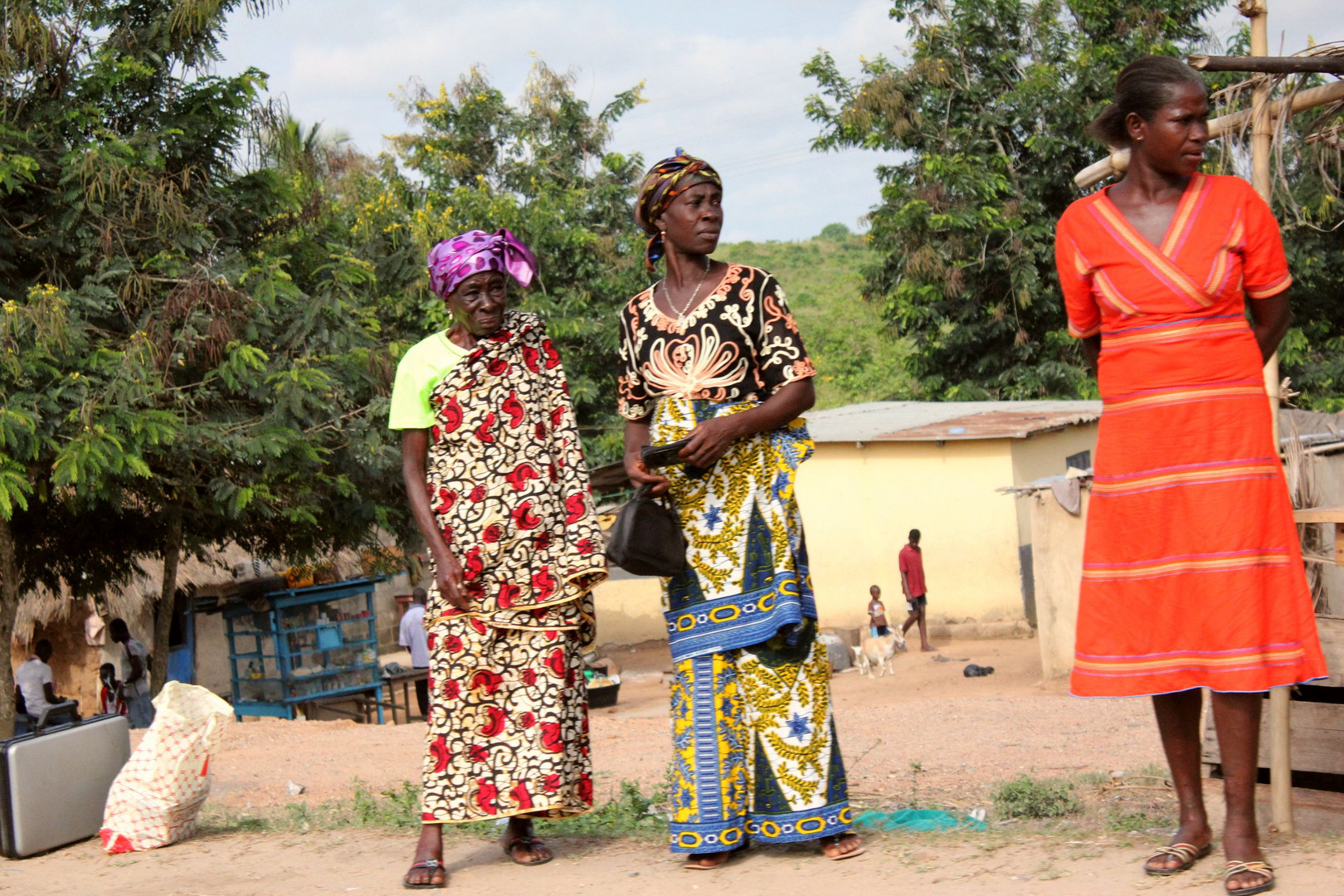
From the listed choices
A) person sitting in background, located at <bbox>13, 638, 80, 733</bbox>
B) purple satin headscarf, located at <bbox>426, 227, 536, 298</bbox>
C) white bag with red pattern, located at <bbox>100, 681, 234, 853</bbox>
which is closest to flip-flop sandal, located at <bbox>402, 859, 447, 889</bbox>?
white bag with red pattern, located at <bbox>100, 681, 234, 853</bbox>

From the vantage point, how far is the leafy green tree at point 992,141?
67.1ft

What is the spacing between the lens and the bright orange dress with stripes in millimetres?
A: 2939

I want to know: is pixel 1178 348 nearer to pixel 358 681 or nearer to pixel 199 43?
pixel 199 43

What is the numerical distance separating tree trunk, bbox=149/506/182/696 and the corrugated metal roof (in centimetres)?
974

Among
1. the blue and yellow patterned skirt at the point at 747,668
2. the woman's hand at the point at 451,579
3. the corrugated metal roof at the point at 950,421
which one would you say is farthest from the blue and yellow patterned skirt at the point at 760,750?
the corrugated metal roof at the point at 950,421

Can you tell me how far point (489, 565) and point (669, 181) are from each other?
1288mm

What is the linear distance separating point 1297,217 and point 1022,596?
14927mm

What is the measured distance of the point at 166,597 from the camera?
40.2 feet

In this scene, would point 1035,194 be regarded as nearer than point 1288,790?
No

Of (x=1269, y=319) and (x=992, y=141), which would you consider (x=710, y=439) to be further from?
(x=992, y=141)

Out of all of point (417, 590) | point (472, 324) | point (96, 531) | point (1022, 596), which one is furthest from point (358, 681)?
point (472, 324)

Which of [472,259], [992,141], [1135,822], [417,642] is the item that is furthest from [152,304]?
[992,141]

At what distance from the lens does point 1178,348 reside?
3.01 m

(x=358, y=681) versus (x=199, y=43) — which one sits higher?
(x=199, y=43)
